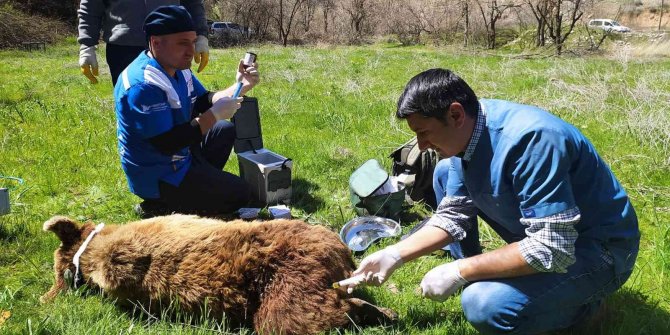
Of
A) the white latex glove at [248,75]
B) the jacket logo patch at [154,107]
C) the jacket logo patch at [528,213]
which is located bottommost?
the jacket logo patch at [528,213]

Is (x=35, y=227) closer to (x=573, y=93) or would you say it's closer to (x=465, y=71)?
(x=573, y=93)

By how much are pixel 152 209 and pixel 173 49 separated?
3.95ft

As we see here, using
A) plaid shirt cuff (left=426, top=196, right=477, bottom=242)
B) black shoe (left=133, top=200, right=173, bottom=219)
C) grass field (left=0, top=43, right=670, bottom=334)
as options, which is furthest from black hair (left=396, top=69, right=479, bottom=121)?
black shoe (left=133, top=200, right=173, bottom=219)

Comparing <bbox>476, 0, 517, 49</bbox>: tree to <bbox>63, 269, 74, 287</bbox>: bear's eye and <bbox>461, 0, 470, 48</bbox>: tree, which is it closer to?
<bbox>461, 0, 470, 48</bbox>: tree

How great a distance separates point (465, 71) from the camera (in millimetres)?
10734

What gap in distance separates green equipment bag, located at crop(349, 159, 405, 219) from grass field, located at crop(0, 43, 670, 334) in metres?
0.17

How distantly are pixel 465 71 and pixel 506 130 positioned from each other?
908 centimetres

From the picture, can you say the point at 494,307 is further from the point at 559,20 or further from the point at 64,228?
the point at 559,20

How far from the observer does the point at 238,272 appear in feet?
7.73

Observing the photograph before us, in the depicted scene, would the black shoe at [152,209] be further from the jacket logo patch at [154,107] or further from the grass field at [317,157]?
the jacket logo patch at [154,107]

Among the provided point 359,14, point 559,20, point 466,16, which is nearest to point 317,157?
point 559,20

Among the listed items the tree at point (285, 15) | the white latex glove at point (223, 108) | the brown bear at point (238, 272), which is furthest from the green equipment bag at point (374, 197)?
the tree at point (285, 15)

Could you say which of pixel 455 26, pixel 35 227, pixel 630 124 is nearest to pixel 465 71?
pixel 630 124

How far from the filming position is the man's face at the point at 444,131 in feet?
6.77
